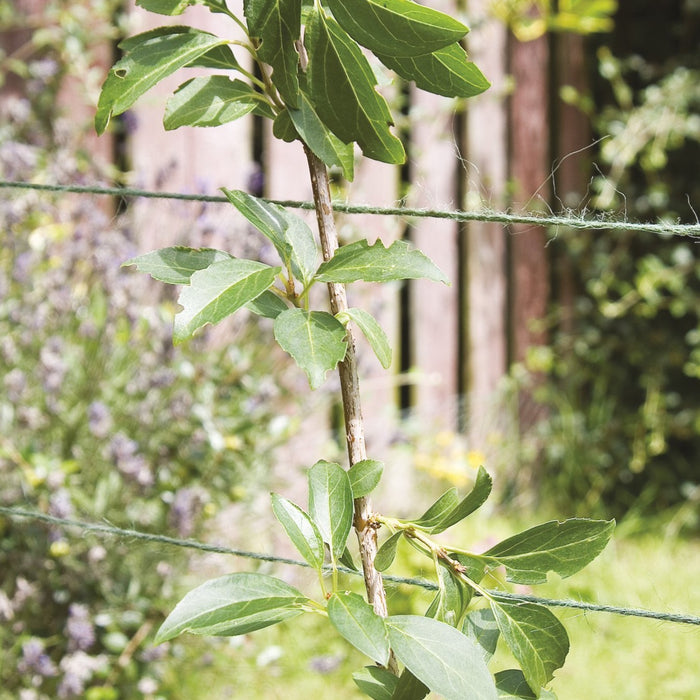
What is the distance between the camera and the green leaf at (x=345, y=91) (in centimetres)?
77

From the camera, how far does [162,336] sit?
6.16 feet

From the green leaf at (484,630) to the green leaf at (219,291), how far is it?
0.35 metres

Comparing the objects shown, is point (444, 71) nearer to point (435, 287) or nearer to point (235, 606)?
point (235, 606)

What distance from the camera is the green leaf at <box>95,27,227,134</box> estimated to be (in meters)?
0.78

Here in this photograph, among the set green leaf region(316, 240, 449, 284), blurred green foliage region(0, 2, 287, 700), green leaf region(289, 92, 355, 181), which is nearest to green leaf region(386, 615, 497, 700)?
green leaf region(316, 240, 449, 284)

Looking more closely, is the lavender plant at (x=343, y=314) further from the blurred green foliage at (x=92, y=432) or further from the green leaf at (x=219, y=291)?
the blurred green foliage at (x=92, y=432)

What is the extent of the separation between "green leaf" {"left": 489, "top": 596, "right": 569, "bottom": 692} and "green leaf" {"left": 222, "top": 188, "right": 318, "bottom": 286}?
336 mm

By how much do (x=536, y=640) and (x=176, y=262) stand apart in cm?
45

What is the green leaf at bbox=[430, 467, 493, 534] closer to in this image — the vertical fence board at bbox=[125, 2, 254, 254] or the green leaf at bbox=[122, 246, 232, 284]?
the green leaf at bbox=[122, 246, 232, 284]

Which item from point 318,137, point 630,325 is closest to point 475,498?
point 318,137

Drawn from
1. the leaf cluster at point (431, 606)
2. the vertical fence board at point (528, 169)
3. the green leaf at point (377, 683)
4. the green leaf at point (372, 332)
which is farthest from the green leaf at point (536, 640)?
the vertical fence board at point (528, 169)

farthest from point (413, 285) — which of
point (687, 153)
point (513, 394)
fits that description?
point (687, 153)

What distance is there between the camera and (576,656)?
2.21m

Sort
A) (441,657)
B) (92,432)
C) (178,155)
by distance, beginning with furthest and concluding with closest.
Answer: (178,155) → (92,432) → (441,657)
